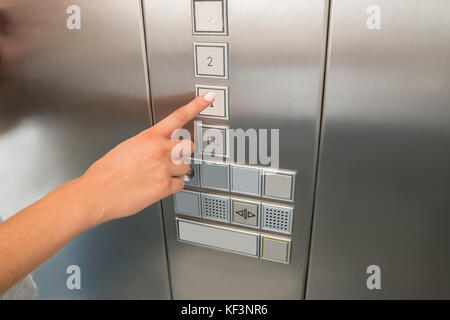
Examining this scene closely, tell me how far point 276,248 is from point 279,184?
0.17 metres

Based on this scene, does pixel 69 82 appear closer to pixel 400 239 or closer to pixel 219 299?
pixel 219 299

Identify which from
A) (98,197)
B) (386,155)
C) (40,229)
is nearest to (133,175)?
(98,197)

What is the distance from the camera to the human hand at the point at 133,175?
2.15 ft

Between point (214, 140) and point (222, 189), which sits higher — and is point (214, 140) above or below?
above

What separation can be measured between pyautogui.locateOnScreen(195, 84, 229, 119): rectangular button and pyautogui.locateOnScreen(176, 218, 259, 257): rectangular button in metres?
0.28

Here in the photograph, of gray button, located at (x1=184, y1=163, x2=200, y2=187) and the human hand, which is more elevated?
the human hand

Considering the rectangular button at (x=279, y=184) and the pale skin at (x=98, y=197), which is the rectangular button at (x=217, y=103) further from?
the rectangular button at (x=279, y=184)

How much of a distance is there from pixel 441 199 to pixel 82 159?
0.81 metres

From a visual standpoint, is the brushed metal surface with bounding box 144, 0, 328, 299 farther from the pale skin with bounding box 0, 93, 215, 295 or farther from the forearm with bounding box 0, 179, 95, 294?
the forearm with bounding box 0, 179, 95, 294

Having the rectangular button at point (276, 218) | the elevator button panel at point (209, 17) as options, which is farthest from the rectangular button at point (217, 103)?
the rectangular button at point (276, 218)

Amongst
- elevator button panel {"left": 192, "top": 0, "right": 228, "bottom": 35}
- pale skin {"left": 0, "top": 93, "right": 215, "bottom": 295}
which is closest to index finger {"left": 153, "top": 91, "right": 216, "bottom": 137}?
pale skin {"left": 0, "top": 93, "right": 215, "bottom": 295}

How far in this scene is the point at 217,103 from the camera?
73 centimetres

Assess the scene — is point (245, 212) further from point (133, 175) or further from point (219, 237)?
point (133, 175)

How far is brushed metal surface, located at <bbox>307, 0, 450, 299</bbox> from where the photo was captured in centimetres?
59
